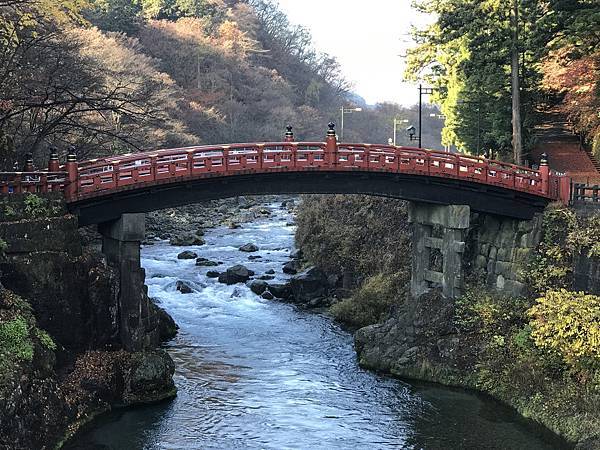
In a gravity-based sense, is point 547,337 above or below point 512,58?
below

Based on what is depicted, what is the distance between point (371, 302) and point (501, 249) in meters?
7.75

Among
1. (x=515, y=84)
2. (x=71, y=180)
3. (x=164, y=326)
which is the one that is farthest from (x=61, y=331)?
(x=515, y=84)

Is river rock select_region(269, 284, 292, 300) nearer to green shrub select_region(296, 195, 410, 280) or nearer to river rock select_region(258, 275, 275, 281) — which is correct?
river rock select_region(258, 275, 275, 281)

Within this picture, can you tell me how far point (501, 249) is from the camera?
32094 mm

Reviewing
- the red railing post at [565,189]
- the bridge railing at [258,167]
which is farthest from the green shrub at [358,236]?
the red railing post at [565,189]

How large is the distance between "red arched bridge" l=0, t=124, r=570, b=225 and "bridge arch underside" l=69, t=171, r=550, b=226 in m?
0.04

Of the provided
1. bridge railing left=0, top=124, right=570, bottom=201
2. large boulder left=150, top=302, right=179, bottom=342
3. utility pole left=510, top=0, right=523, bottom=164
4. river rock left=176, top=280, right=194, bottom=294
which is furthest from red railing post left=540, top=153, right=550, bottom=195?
river rock left=176, top=280, right=194, bottom=294

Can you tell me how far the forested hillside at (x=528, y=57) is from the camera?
3491cm

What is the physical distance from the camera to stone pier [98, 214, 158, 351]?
87.7 feet

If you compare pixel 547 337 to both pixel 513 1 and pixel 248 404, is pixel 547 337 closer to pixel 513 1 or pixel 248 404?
pixel 248 404

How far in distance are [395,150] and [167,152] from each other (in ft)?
31.7

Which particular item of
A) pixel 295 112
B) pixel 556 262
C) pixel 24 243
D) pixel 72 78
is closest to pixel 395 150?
pixel 556 262

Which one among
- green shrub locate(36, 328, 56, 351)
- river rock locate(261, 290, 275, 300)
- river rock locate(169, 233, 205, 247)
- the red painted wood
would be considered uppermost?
the red painted wood

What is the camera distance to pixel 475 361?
2842 centimetres
